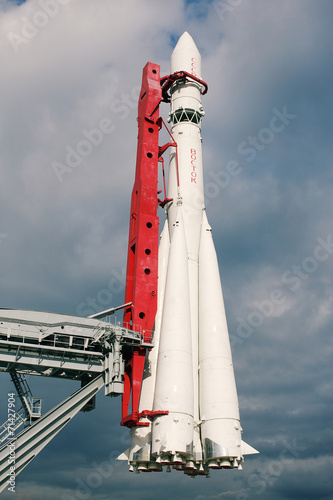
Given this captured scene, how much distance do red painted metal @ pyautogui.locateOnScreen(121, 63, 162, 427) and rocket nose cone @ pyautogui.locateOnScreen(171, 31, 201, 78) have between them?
11.7ft

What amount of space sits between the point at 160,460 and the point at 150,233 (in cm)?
1354

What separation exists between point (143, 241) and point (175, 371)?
8.52m

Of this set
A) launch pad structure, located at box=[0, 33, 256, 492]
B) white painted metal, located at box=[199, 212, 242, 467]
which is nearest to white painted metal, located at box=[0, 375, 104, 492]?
launch pad structure, located at box=[0, 33, 256, 492]

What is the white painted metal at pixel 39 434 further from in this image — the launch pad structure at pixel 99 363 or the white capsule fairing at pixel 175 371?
the white capsule fairing at pixel 175 371

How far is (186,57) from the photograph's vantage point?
4128cm

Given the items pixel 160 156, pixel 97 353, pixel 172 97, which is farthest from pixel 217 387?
pixel 172 97

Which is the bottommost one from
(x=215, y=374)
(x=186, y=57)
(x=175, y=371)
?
(x=175, y=371)

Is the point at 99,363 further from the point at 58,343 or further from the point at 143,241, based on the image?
the point at 143,241

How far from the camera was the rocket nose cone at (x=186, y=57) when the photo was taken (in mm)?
41031

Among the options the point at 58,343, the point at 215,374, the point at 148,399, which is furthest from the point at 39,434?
the point at 215,374

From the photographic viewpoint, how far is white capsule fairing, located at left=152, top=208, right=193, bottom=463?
1054 inches

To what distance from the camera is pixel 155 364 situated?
31281 mm

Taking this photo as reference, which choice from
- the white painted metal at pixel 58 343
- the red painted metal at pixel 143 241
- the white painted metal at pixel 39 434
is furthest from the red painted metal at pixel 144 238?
the white painted metal at pixel 39 434

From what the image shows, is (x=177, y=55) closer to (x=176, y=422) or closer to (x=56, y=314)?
(x=56, y=314)
